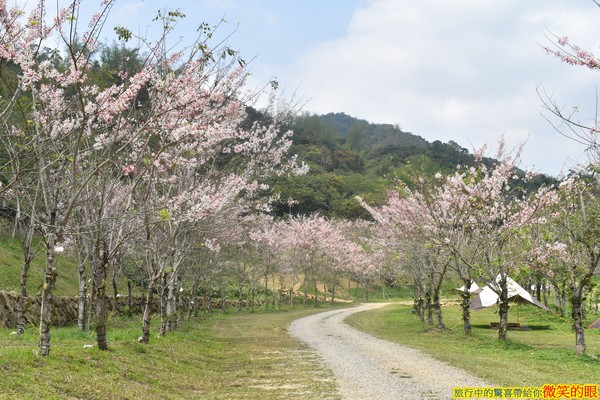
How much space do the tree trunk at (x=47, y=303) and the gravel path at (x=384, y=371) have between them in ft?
18.6

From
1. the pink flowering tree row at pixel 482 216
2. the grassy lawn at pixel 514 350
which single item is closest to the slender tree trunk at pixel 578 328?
the grassy lawn at pixel 514 350

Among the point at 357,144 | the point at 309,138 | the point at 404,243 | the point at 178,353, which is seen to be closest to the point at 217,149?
the point at 178,353

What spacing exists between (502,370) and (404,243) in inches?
451

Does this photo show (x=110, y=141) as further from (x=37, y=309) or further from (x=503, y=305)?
(x=503, y=305)

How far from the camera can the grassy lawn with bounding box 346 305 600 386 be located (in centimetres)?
1070

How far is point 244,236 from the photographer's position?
33.3m

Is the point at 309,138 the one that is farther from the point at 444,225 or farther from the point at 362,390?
the point at 362,390

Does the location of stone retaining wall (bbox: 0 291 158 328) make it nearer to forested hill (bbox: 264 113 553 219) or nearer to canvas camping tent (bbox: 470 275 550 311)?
canvas camping tent (bbox: 470 275 550 311)

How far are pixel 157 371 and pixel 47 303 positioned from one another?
281cm

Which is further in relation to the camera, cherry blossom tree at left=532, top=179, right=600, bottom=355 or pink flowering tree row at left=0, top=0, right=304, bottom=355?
cherry blossom tree at left=532, top=179, right=600, bottom=355

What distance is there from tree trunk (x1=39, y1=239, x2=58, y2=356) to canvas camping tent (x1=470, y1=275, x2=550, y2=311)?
20.5 meters

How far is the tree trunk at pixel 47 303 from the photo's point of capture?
882 centimetres

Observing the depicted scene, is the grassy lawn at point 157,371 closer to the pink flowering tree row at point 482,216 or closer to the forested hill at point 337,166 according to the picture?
the pink flowering tree row at point 482,216

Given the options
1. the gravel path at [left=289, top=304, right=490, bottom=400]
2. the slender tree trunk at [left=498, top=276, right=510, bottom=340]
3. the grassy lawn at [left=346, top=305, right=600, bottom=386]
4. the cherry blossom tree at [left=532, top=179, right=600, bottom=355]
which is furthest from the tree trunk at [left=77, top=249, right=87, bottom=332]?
the cherry blossom tree at [left=532, top=179, right=600, bottom=355]
